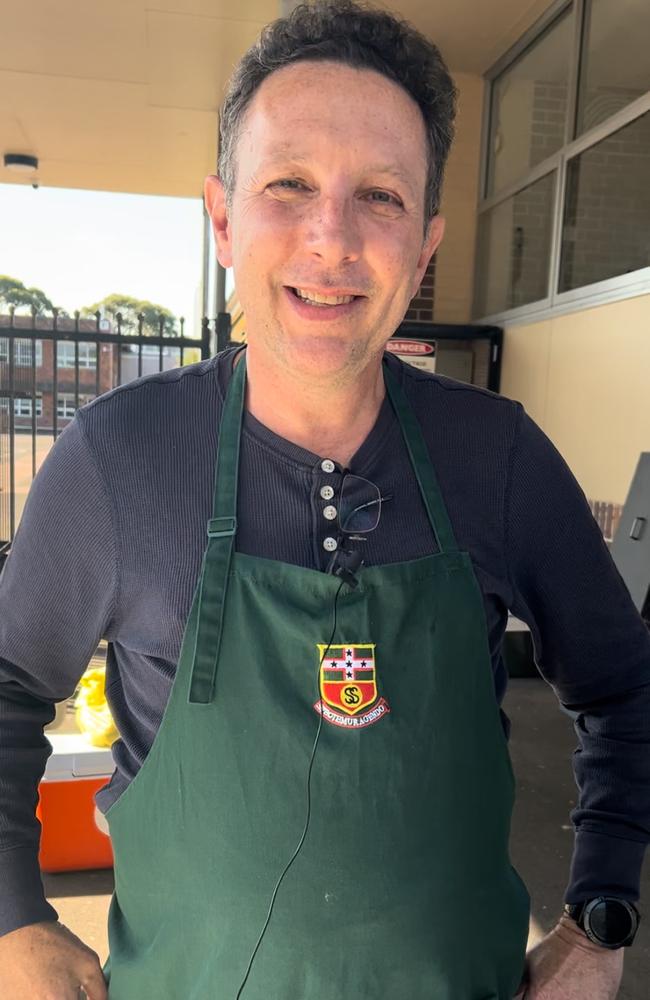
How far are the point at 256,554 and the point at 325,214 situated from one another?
0.46 metres

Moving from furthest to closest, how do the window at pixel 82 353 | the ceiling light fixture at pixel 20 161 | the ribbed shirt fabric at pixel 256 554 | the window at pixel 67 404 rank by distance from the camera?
1. the ceiling light fixture at pixel 20 161
2. the window at pixel 67 404
3. the window at pixel 82 353
4. the ribbed shirt fabric at pixel 256 554

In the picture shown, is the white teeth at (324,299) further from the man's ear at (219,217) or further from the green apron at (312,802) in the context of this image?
the green apron at (312,802)

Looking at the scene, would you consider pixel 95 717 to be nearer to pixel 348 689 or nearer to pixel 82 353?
pixel 348 689

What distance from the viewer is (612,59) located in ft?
15.5

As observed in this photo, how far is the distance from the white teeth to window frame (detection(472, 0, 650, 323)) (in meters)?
3.56

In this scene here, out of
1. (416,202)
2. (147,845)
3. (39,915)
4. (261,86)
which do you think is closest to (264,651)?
(147,845)

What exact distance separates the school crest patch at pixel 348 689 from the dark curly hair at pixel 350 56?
0.65m

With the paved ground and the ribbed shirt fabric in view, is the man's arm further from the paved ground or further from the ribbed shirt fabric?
the paved ground

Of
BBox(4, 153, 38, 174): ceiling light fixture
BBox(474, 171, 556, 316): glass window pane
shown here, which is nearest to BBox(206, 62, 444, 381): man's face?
BBox(474, 171, 556, 316): glass window pane

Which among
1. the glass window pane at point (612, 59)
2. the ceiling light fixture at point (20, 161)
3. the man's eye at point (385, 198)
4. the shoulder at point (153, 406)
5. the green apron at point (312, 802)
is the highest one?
the ceiling light fixture at point (20, 161)

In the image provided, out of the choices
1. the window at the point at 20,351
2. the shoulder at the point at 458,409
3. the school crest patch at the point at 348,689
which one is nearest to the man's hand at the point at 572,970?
the school crest patch at the point at 348,689

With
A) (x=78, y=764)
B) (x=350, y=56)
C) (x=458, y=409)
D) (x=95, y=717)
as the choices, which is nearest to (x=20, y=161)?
Answer: (x=95, y=717)

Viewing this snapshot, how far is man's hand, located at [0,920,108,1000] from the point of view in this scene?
1.08 m

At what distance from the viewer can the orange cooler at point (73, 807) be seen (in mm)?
2826
